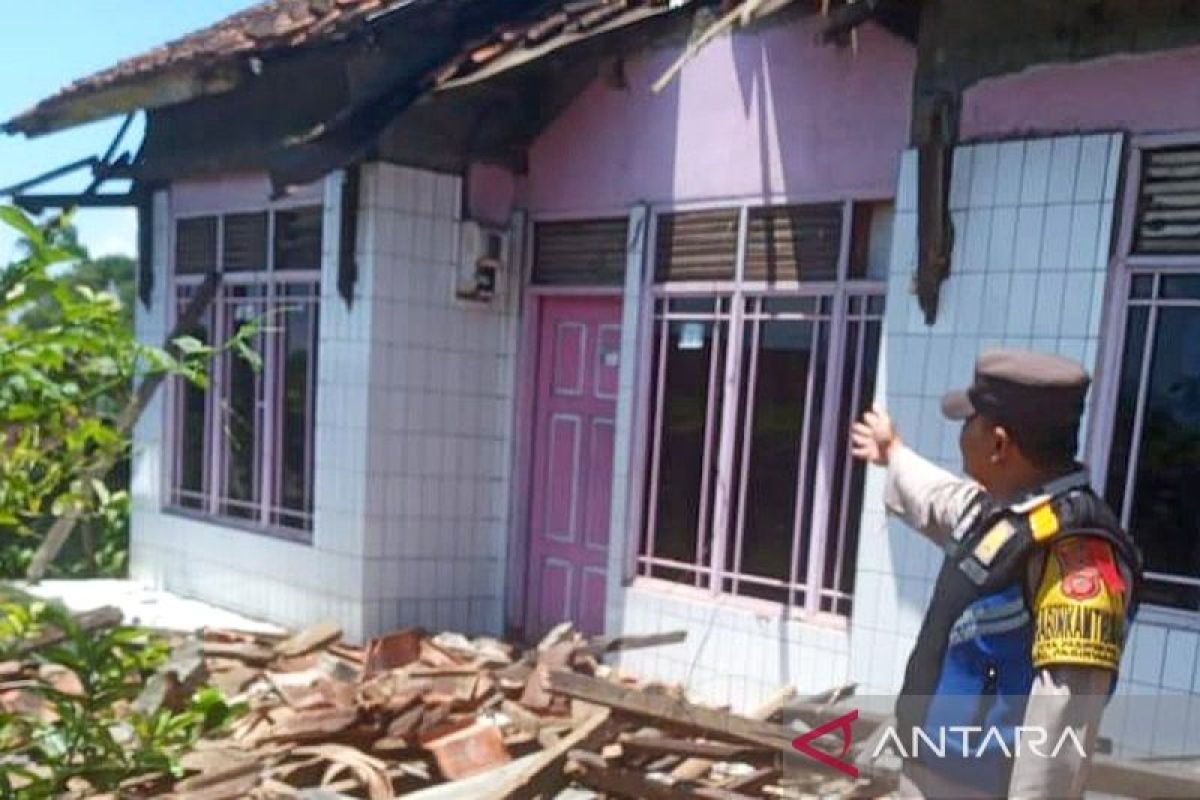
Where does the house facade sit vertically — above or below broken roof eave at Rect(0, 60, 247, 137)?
below

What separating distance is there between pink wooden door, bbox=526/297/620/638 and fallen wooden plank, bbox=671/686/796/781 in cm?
141

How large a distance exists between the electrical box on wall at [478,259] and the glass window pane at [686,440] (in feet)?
4.30

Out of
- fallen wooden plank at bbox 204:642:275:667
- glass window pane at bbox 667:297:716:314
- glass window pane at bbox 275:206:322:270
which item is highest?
glass window pane at bbox 275:206:322:270

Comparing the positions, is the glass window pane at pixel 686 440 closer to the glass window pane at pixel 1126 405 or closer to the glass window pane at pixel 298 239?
the glass window pane at pixel 1126 405

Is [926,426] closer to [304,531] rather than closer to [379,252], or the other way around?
[379,252]

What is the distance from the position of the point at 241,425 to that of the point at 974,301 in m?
5.09

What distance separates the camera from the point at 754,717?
14.9ft

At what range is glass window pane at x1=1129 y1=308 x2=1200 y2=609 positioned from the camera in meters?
3.83

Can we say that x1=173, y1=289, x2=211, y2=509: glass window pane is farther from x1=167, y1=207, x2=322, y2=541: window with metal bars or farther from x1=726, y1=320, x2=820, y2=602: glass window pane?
x1=726, y1=320, x2=820, y2=602: glass window pane

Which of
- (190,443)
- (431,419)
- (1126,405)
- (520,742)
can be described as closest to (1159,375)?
(1126,405)

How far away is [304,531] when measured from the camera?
21.1 feet

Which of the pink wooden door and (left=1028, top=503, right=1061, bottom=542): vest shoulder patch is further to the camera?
the pink wooden door

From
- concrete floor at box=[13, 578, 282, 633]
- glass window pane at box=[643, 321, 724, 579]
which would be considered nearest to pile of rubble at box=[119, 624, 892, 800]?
glass window pane at box=[643, 321, 724, 579]

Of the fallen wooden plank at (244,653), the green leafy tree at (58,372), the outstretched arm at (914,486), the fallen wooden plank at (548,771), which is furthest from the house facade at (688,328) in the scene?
the green leafy tree at (58,372)
